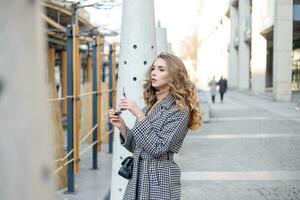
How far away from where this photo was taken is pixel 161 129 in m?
2.92

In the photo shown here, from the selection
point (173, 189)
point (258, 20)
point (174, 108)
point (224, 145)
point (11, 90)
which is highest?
point (258, 20)

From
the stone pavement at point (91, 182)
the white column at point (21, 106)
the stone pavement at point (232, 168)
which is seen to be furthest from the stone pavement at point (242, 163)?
the white column at point (21, 106)

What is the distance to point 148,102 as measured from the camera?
10.5ft

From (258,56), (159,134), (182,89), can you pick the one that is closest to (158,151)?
(159,134)

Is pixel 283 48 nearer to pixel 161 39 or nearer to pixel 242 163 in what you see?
pixel 161 39

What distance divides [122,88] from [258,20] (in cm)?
3369

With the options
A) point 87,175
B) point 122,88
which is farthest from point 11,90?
point 87,175

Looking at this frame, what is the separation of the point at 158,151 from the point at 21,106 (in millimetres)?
1957

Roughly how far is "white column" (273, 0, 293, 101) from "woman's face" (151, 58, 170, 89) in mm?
27342

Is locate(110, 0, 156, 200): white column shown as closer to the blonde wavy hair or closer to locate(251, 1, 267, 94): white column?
the blonde wavy hair

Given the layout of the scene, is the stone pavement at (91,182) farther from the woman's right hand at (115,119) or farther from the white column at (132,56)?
the woman's right hand at (115,119)

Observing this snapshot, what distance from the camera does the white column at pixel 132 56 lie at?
15.4ft

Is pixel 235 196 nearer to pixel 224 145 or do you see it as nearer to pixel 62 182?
pixel 62 182

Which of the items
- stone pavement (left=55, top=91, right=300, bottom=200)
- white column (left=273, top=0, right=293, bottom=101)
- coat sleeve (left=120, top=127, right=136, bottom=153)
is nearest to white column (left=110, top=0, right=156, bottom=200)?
stone pavement (left=55, top=91, right=300, bottom=200)
